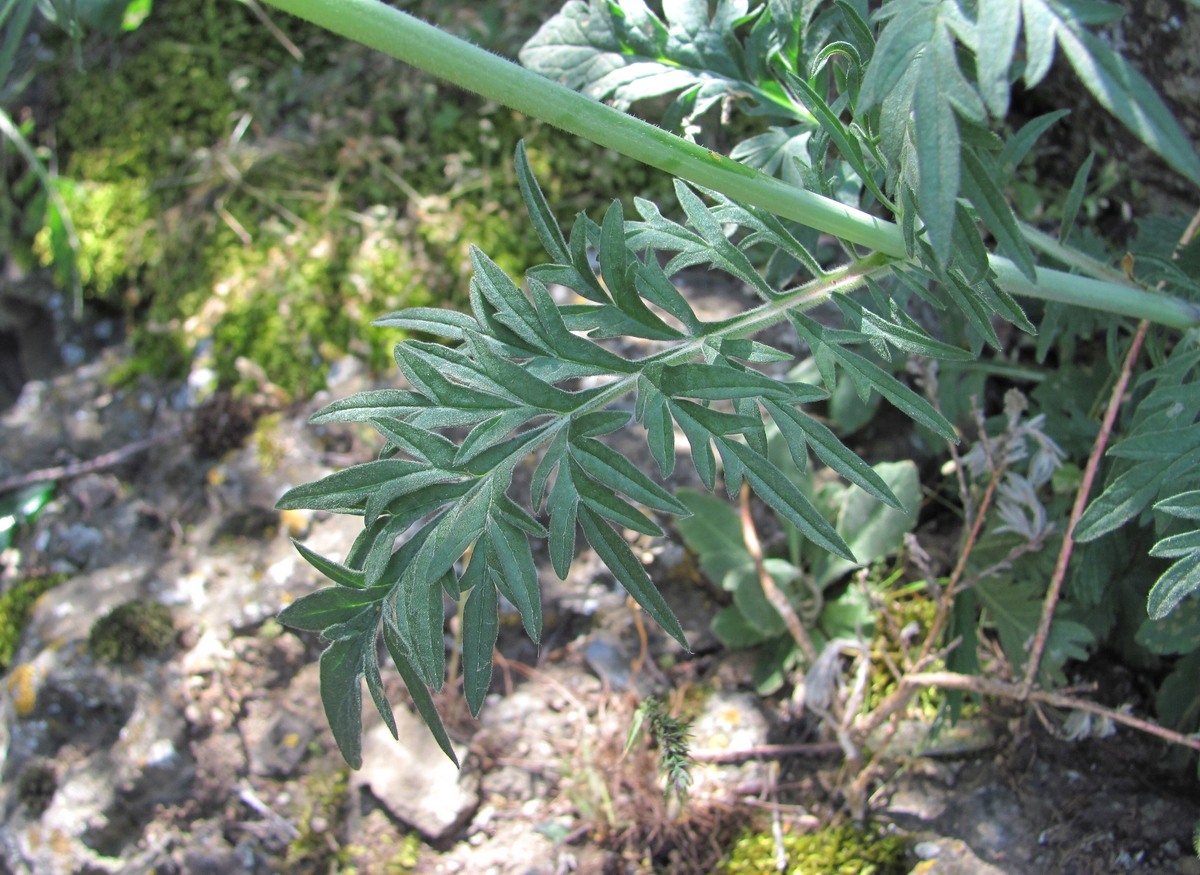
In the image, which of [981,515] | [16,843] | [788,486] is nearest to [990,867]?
[981,515]

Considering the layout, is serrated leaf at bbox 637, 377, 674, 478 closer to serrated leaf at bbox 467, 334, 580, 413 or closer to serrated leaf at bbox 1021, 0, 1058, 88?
serrated leaf at bbox 467, 334, 580, 413

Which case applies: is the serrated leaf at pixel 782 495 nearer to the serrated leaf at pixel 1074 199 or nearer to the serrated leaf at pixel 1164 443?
the serrated leaf at pixel 1164 443

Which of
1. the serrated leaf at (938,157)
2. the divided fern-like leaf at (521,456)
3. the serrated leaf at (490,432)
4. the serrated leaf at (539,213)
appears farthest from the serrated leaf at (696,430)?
the serrated leaf at (938,157)

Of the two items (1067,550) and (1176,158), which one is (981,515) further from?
(1176,158)

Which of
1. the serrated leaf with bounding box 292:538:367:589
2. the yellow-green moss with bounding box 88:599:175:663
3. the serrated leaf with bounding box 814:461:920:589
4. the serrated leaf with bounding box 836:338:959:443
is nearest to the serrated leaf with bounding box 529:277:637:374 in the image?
the serrated leaf with bounding box 836:338:959:443

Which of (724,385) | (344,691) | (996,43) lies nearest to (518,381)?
(724,385)
